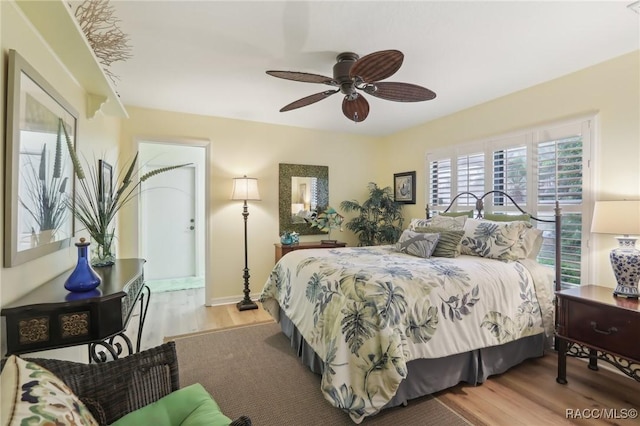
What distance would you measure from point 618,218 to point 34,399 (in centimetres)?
302

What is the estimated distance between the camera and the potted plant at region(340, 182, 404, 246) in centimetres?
457

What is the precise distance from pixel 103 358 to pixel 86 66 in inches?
65.8

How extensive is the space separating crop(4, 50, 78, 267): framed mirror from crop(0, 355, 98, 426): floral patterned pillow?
0.69 m

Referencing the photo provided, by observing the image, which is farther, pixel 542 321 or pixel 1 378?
pixel 542 321

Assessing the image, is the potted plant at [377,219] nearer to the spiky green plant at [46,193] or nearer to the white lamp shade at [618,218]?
the white lamp shade at [618,218]

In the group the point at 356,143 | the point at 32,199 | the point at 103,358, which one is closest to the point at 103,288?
the point at 103,358

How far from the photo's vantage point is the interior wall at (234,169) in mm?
3682

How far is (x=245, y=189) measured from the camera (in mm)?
3887

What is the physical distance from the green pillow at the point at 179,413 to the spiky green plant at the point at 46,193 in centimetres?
105

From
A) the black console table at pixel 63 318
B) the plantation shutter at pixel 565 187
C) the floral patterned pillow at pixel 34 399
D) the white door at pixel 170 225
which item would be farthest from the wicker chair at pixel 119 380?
the white door at pixel 170 225

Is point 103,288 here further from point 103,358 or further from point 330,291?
point 330,291

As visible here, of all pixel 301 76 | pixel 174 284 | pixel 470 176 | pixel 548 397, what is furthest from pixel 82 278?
pixel 174 284

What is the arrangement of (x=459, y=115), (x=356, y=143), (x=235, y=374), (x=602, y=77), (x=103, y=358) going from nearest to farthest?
(x=103, y=358) < (x=235, y=374) < (x=602, y=77) < (x=459, y=115) < (x=356, y=143)

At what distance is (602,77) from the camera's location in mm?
2461
